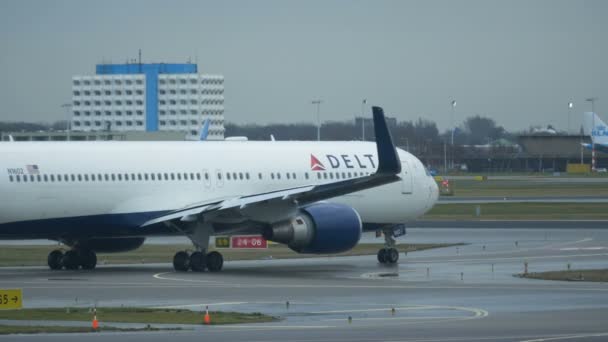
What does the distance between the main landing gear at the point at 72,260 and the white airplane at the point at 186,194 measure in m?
0.03

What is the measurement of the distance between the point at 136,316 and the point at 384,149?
12057mm

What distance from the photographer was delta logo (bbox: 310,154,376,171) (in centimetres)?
4562

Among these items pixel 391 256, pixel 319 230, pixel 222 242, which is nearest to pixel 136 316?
pixel 319 230

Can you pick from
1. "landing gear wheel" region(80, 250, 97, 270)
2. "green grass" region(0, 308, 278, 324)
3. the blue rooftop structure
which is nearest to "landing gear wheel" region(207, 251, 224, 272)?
"landing gear wheel" region(80, 250, 97, 270)

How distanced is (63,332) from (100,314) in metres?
3.60

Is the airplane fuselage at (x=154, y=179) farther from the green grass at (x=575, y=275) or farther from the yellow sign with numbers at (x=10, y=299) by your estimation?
the yellow sign with numbers at (x=10, y=299)

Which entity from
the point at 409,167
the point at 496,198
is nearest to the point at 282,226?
the point at 409,167

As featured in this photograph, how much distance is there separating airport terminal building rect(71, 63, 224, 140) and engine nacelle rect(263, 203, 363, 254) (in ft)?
403

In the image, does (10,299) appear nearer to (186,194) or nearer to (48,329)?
(48,329)

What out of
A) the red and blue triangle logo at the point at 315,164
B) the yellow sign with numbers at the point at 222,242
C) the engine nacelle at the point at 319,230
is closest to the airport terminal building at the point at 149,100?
the yellow sign with numbers at the point at 222,242

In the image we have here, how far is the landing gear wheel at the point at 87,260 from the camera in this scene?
4325 centimetres

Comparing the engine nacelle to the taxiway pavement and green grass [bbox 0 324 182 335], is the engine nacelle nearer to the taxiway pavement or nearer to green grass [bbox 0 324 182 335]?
the taxiway pavement

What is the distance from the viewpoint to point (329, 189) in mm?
39469

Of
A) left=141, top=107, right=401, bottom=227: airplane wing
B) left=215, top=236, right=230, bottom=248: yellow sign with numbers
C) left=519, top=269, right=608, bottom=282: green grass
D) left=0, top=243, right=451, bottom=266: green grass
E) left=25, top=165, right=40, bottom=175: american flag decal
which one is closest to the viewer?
left=519, top=269, right=608, bottom=282: green grass
